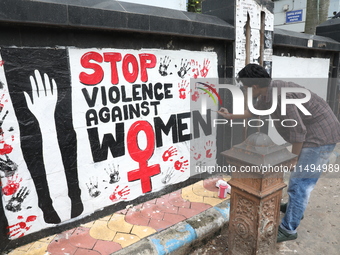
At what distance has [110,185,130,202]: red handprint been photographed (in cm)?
349

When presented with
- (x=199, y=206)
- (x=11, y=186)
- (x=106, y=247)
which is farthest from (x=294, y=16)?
(x=11, y=186)

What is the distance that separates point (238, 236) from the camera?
2799 millimetres

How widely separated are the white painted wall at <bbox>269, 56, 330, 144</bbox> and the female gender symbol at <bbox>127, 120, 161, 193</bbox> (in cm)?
354

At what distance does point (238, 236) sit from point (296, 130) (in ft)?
4.20

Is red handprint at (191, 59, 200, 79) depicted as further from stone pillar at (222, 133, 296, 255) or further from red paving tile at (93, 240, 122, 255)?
red paving tile at (93, 240, 122, 255)

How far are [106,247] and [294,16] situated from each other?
2048 cm

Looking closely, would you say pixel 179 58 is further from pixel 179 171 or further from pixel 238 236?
pixel 238 236

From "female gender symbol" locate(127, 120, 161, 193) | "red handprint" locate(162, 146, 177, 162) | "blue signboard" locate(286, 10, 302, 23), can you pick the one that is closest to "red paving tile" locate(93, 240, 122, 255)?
"female gender symbol" locate(127, 120, 161, 193)

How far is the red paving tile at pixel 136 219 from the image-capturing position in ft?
10.9

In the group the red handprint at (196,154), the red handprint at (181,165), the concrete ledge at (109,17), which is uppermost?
the concrete ledge at (109,17)

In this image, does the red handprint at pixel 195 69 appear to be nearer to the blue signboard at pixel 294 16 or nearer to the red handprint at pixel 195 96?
the red handprint at pixel 195 96

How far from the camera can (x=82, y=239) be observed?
3.01m

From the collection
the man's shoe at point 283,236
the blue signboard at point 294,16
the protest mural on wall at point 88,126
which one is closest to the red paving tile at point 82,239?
the protest mural on wall at point 88,126

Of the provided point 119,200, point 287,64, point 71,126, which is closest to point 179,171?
point 119,200
